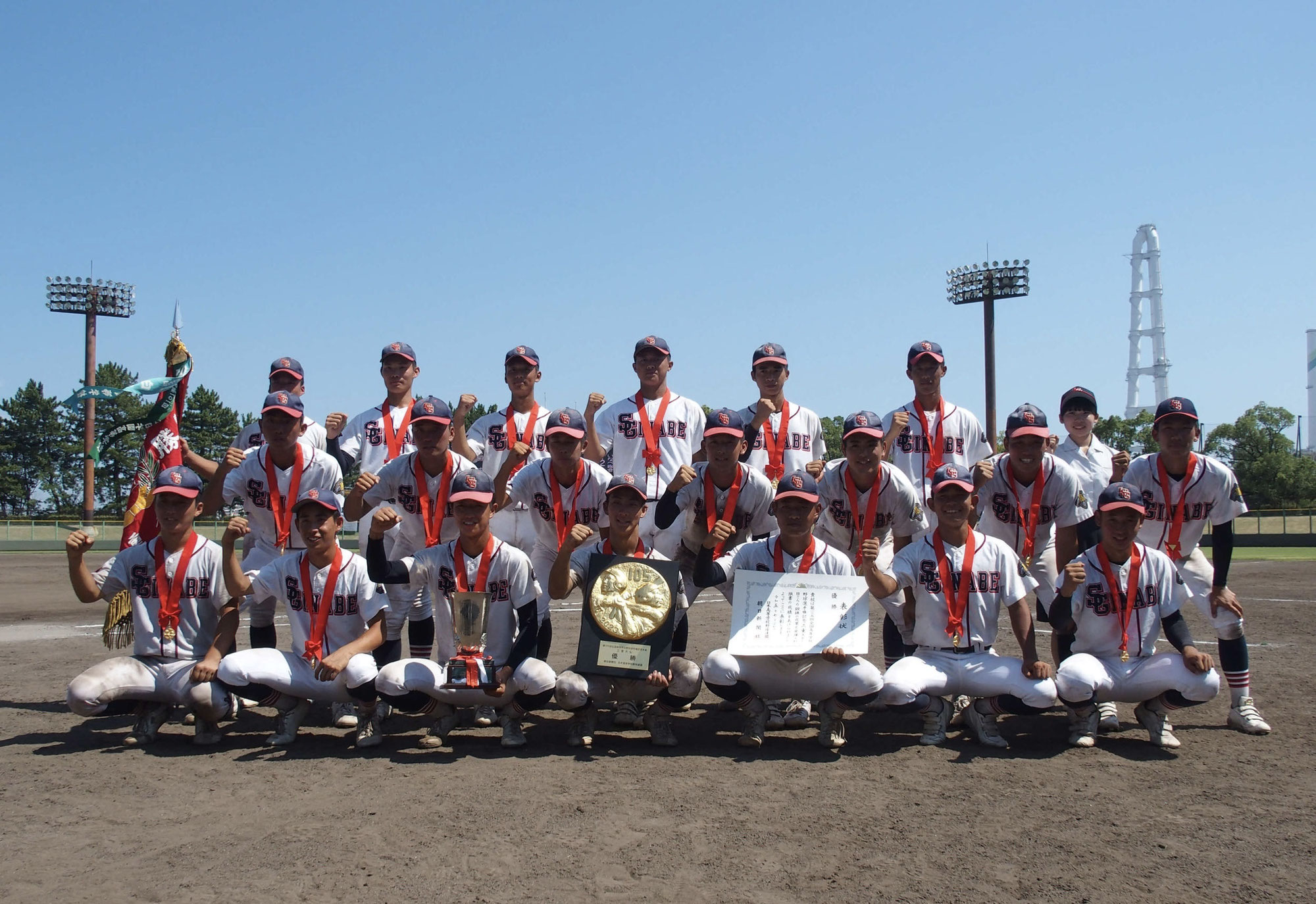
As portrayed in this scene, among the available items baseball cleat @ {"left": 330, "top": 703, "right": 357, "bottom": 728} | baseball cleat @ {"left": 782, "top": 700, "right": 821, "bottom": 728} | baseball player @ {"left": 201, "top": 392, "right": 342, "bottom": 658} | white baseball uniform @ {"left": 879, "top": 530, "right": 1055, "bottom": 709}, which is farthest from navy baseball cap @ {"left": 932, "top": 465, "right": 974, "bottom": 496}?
baseball player @ {"left": 201, "top": 392, "right": 342, "bottom": 658}

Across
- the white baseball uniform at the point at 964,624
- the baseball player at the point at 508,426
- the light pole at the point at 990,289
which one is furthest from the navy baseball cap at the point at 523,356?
the light pole at the point at 990,289

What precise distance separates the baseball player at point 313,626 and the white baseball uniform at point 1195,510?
18.8 ft

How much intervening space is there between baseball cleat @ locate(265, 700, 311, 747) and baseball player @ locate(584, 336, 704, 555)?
315 cm

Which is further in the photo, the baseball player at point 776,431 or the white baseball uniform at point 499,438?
the white baseball uniform at point 499,438

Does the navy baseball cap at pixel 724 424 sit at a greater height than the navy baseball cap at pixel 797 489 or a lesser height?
greater

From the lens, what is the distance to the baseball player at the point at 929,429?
26.5ft

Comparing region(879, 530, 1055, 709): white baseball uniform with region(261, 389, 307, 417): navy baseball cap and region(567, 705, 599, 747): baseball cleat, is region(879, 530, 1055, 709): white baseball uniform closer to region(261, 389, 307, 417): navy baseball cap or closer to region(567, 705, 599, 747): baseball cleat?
region(567, 705, 599, 747): baseball cleat

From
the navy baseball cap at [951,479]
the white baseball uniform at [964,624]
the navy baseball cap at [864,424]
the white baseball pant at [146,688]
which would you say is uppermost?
the navy baseball cap at [864,424]

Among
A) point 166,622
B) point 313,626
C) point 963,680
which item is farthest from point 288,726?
point 963,680

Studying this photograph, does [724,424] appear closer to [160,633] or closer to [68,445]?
[160,633]

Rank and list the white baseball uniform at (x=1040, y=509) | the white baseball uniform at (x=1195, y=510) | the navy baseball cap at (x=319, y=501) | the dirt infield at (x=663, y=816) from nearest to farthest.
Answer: the dirt infield at (x=663, y=816), the navy baseball cap at (x=319, y=501), the white baseball uniform at (x=1195, y=510), the white baseball uniform at (x=1040, y=509)

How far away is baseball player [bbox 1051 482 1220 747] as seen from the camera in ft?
20.3

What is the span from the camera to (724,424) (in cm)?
706

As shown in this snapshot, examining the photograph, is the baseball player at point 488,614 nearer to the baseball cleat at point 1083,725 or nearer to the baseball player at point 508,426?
the baseball player at point 508,426
